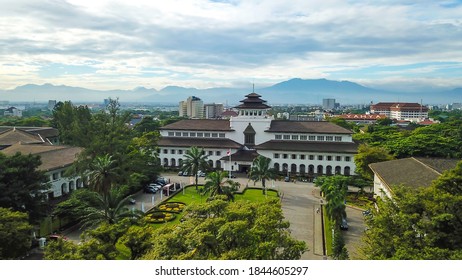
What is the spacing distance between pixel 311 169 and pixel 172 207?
20.0m

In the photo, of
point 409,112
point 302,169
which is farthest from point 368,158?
point 409,112

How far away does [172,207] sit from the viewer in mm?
29656

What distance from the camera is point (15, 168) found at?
68.0 feet

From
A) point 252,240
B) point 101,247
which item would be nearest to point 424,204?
point 252,240

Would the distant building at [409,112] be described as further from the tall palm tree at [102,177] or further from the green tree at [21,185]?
the green tree at [21,185]

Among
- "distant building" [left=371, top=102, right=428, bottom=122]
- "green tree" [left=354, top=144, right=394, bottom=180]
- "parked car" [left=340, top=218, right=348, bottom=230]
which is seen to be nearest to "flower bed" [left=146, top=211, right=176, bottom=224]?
"parked car" [left=340, top=218, right=348, bottom=230]

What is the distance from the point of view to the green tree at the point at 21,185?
20.1 m

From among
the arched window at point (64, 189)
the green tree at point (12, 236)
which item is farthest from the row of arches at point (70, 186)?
the green tree at point (12, 236)

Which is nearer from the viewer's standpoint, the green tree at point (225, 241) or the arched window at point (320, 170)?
the green tree at point (225, 241)

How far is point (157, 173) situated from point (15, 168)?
59.7 feet

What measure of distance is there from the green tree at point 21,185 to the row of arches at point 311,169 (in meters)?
28.5

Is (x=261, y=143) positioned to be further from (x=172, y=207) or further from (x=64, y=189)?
(x=64, y=189)

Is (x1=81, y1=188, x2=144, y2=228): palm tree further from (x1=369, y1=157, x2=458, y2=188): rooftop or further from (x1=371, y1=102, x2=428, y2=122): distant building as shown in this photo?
(x1=371, y1=102, x2=428, y2=122): distant building

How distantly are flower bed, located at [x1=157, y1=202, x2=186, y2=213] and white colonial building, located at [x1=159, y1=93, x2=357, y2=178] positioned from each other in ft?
41.4
